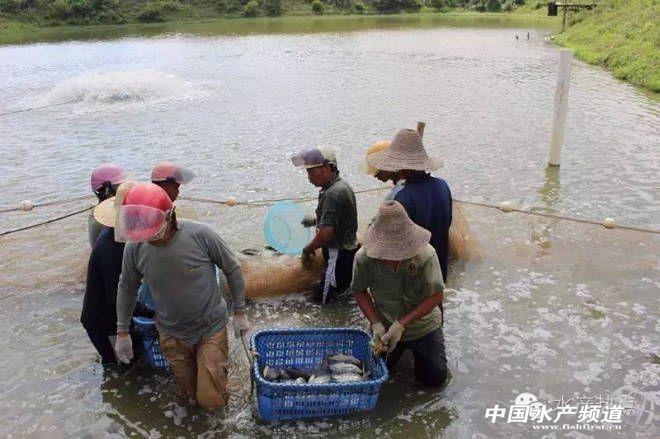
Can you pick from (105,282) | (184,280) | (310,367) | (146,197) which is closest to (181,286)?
(184,280)

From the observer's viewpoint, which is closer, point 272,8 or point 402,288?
point 402,288

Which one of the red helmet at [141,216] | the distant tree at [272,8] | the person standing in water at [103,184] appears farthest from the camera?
the distant tree at [272,8]

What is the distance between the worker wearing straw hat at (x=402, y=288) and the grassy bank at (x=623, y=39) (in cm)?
1644

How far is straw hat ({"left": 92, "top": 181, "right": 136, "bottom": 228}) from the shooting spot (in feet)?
13.5

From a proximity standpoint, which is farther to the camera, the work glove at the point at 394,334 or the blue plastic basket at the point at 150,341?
the blue plastic basket at the point at 150,341

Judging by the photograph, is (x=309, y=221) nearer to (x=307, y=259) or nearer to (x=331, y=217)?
(x=307, y=259)

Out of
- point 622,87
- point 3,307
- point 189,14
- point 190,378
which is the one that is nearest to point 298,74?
point 622,87

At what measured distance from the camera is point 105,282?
4.20 m

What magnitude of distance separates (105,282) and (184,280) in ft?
2.92

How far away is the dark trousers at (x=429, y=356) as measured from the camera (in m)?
4.22

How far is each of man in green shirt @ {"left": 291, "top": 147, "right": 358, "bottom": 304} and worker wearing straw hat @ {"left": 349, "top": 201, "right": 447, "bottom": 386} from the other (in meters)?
1.12

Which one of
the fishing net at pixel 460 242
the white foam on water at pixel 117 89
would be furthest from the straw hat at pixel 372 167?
the white foam on water at pixel 117 89

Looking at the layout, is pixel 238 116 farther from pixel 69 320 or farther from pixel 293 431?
pixel 293 431

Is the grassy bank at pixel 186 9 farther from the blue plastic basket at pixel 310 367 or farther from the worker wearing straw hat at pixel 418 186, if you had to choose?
the blue plastic basket at pixel 310 367
